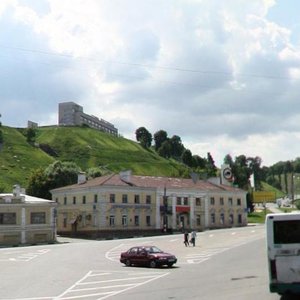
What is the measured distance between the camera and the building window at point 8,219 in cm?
7081

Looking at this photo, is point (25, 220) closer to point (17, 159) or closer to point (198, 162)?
point (17, 159)

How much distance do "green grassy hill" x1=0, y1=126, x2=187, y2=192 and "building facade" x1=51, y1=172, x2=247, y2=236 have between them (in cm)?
6076

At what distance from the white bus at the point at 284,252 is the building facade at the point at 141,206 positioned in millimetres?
65730

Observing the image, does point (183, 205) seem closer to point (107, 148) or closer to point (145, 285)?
point (145, 285)

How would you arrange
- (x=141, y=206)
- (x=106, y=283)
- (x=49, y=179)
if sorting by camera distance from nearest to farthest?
(x=106, y=283), (x=141, y=206), (x=49, y=179)

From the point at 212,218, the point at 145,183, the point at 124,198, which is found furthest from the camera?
the point at 212,218

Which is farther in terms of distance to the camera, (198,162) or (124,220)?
(198,162)

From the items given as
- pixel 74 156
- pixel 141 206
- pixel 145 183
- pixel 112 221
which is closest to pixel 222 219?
pixel 145 183

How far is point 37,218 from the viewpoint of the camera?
73.2 m

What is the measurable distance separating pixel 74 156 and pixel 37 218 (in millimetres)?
105840

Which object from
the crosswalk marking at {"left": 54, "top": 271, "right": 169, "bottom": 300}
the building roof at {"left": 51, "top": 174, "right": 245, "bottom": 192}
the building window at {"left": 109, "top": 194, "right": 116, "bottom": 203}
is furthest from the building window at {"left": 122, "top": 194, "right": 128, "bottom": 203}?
the crosswalk marking at {"left": 54, "top": 271, "right": 169, "bottom": 300}

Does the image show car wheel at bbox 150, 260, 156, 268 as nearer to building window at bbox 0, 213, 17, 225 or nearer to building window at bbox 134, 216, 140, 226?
building window at bbox 0, 213, 17, 225

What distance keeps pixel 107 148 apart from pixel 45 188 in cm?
8118

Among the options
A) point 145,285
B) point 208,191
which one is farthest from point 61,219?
point 145,285
